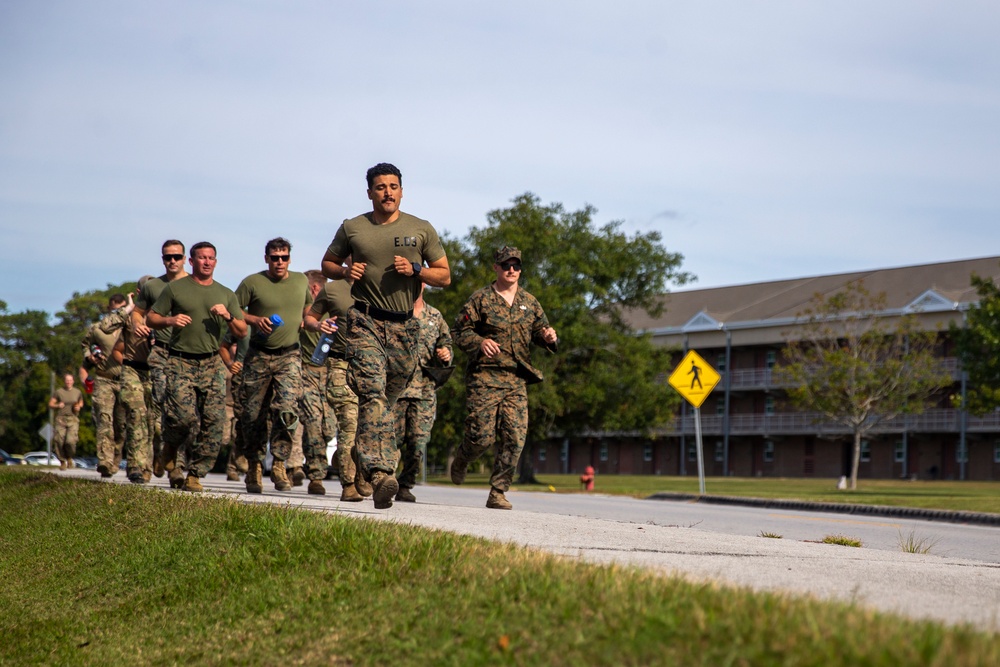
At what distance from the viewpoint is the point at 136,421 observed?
48.4ft

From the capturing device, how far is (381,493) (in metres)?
9.77

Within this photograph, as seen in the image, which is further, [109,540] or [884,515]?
[884,515]

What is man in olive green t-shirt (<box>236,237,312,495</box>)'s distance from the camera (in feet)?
41.7

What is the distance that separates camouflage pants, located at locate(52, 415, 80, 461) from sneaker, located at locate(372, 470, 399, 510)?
14756 mm

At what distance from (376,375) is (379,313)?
0.47m

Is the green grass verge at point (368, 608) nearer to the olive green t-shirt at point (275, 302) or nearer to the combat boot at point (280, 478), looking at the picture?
the olive green t-shirt at point (275, 302)

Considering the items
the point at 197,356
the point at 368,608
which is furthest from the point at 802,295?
the point at 368,608

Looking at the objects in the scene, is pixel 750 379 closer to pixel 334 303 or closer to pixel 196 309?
pixel 334 303

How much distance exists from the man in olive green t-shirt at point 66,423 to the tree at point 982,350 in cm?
2174

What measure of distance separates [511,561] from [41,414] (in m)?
96.8

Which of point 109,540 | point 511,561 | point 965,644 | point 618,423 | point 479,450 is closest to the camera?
point 965,644

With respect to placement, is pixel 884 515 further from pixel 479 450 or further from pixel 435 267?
pixel 435 267

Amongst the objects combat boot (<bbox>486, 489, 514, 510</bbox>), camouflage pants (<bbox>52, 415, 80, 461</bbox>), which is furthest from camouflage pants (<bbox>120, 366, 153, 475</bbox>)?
camouflage pants (<bbox>52, 415, 80, 461</bbox>)

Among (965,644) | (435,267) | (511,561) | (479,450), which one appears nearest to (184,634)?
(511,561)
